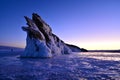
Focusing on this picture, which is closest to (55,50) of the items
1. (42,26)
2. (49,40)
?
(49,40)

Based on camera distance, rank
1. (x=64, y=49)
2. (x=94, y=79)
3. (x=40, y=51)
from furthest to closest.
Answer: (x=64, y=49) < (x=40, y=51) < (x=94, y=79)

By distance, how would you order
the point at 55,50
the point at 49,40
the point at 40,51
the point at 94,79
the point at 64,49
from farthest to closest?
1. the point at 64,49
2. the point at 55,50
3. the point at 49,40
4. the point at 40,51
5. the point at 94,79

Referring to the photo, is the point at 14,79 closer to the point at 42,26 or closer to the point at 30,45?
the point at 30,45

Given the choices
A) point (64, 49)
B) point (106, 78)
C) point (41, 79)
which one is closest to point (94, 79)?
point (106, 78)

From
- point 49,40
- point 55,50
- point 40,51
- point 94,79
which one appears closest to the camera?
point 94,79

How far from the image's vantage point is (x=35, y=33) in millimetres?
36281

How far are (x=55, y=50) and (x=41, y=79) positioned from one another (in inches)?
1440

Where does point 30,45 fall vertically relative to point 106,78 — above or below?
above

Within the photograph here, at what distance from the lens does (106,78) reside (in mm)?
11000

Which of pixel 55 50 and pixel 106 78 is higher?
pixel 55 50

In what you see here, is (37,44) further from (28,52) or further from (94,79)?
(94,79)

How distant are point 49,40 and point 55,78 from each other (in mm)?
32979

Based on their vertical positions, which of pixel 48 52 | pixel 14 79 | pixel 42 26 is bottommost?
pixel 14 79

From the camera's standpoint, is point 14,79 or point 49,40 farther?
point 49,40
